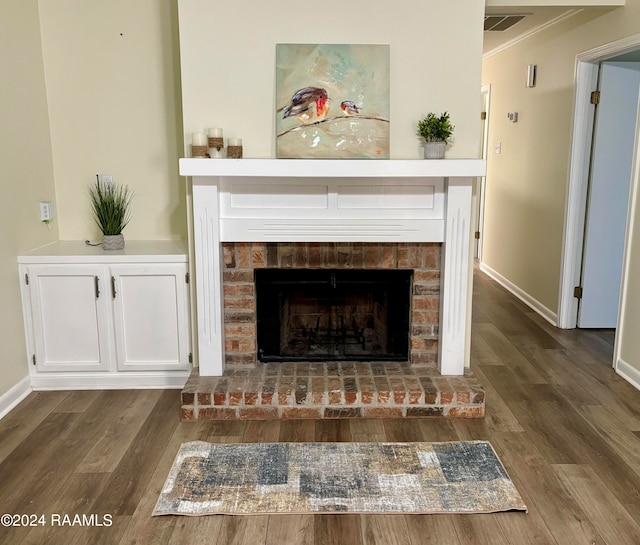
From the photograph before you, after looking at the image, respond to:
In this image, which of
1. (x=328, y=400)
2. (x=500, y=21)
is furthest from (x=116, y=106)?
(x=500, y=21)

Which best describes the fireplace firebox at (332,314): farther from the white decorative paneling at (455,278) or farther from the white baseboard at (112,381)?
the white baseboard at (112,381)

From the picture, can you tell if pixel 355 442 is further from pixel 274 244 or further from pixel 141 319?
pixel 141 319

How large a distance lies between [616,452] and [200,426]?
1.95 metres

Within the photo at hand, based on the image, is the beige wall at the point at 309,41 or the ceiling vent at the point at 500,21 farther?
the ceiling vent at the point at 500,21

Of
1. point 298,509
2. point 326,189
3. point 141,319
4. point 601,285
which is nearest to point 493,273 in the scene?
point 601,285

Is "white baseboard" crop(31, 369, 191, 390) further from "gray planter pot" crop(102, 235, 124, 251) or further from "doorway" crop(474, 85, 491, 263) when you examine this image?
"doorway" crop(474, 85, 491, 263)

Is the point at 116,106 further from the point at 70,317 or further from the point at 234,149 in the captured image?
the point at 70,317

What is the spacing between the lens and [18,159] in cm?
312

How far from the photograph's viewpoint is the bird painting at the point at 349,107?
287 cm

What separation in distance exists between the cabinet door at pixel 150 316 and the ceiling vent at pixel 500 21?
117 inches

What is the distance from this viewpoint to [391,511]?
217 centimetres

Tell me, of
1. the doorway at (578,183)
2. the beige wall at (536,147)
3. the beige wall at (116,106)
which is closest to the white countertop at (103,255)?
the beige wall at (116,106)

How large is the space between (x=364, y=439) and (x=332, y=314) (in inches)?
33.3

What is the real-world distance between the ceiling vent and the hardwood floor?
97.9 inches
